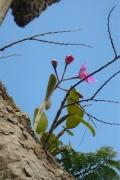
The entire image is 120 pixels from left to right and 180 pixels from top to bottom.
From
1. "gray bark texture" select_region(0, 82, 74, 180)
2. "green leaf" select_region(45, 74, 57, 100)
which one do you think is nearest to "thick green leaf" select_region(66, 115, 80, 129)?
"green leaf" select_region(45, 74, 57, 100)

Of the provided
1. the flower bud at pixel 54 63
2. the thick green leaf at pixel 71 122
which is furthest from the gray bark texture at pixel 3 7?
the thick green leaf at pixel 71 122

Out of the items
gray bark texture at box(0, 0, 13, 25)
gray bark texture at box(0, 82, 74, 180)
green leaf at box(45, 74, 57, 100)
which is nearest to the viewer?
gray bark texture at box(0, 82, 74, 180)

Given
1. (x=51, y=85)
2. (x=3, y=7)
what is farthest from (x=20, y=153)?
(x=3, y=7)

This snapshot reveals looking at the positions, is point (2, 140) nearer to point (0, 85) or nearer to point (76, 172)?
point (0, 85)

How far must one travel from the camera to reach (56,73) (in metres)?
0.74

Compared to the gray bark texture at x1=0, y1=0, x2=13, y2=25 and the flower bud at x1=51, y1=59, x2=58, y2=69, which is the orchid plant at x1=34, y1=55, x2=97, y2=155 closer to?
the flower bud at x1=51, y1=59, x2=58, y2=69

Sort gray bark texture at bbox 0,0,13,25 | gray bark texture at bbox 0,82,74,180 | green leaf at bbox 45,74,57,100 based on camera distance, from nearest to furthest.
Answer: gray bark texture at bbox 0,82,74,180, green leaf at bbox 45,74,57,100, gray bark texture at bbox 0,0,13,25

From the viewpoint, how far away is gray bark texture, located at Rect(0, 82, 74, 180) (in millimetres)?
447

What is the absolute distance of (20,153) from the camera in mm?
476

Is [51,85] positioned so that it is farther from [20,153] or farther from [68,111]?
[20,153]

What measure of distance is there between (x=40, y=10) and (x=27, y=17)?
0.27ft

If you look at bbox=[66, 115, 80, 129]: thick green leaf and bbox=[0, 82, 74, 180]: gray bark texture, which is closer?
bbox=[0, 82, 74, 180]: gray bark texture

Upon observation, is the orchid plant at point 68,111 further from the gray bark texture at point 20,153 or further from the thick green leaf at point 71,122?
the gray bark texture at point 20,153

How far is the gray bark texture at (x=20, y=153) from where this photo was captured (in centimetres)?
45
